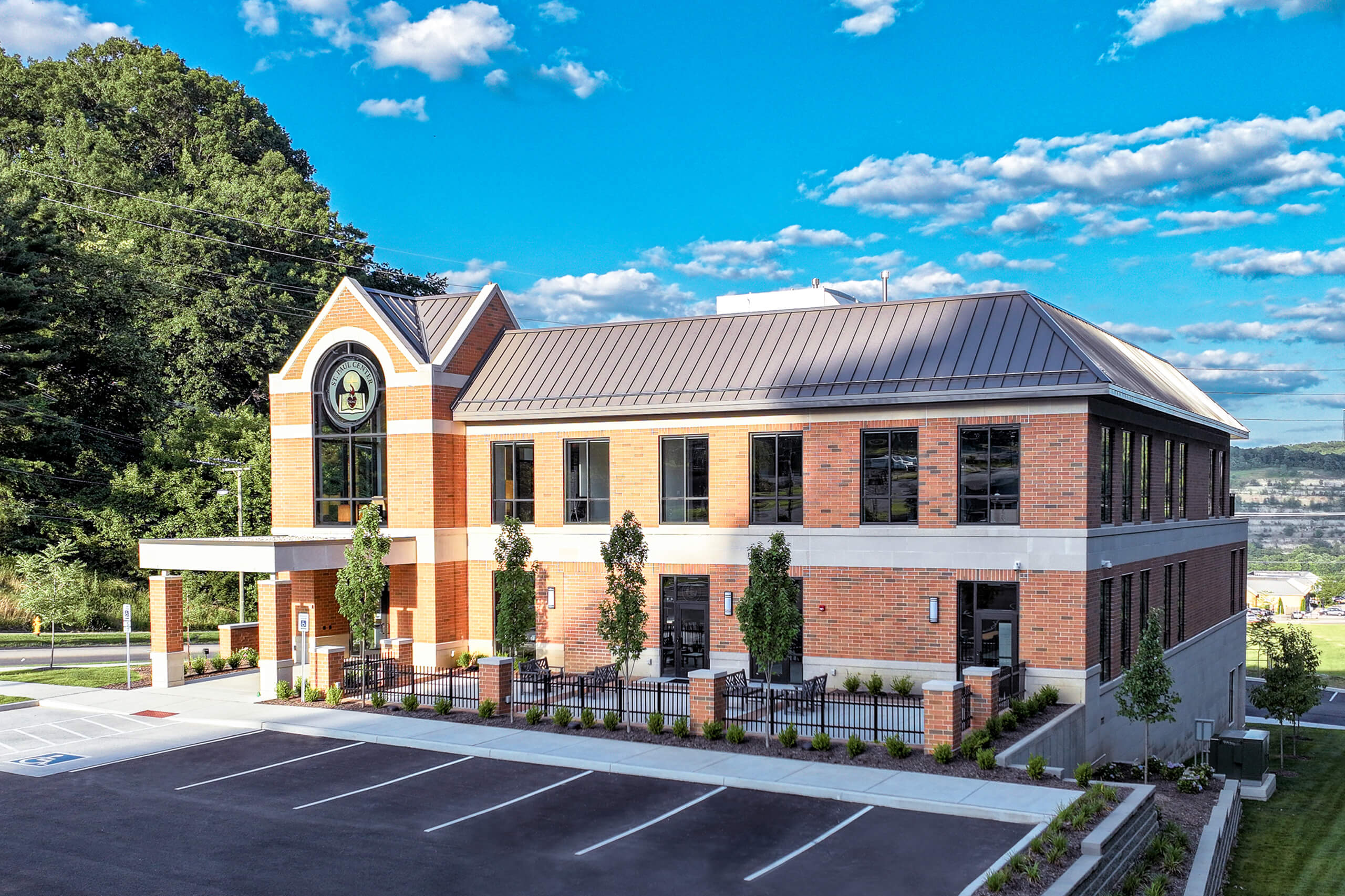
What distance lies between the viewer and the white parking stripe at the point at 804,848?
13992 millimetres

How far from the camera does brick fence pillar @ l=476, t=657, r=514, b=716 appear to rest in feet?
77.6

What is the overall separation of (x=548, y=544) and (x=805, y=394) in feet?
27.4

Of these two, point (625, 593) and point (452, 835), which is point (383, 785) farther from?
point (625, 593)

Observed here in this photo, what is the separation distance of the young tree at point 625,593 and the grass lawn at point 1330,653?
4910 centimetres

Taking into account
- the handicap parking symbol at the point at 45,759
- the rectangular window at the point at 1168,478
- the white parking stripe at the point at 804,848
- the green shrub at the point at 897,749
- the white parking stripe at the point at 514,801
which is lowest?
the handicap parking symbol at the point at 45,759

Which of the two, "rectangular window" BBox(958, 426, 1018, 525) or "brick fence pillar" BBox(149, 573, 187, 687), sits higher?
"rectangular window" BBox(958, 426, 1018, 525)

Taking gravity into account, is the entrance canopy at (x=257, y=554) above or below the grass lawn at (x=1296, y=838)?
above

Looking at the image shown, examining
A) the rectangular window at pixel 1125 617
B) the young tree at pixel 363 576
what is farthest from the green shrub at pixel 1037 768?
the young tree at pixel 363 576

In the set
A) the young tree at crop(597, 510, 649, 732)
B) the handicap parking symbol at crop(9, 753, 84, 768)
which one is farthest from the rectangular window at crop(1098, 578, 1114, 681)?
the handicap parking symbol at crop(9, 753, 84, 768)

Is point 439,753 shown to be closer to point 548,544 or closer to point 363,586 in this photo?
point 363,586

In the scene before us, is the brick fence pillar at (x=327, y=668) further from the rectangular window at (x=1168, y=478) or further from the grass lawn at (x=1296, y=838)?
the rectangular window at (x=1168, y=478)

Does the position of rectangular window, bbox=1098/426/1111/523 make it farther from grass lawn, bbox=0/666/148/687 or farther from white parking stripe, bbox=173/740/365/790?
grass lawn, bbox=0/666/148/687

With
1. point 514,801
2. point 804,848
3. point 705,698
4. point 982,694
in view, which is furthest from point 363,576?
point 804,848

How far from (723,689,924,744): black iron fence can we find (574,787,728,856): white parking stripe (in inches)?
106
